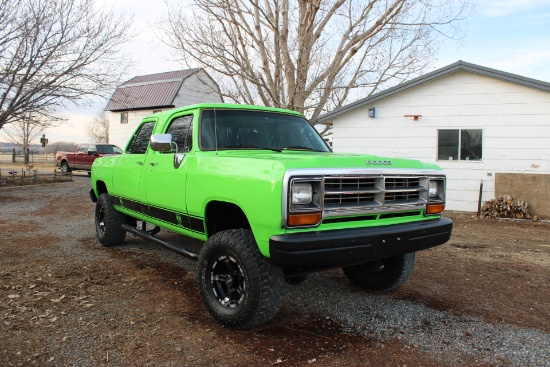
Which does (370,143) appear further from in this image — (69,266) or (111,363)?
(111,363)

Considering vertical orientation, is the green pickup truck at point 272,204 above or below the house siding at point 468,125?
below

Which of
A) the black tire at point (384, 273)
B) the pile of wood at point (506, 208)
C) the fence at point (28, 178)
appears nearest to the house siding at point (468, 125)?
the pile of wood at point (506, 208)

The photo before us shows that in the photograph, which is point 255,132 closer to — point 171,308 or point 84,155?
point 171,308

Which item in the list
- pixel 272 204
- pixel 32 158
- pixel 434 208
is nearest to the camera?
pixel 272 204

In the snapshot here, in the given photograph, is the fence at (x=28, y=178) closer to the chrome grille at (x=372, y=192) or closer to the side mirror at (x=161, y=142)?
the side mirror at (x=161, y=142)

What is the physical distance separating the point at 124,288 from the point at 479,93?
9974 millimetres

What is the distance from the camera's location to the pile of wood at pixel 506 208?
396 inches

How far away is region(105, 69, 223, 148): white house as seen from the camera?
2656 centimetres

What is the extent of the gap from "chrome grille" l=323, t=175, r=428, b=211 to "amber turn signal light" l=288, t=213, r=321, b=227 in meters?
0.11

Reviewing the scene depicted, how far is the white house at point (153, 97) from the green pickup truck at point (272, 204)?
2154 cm

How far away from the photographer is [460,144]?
36.6 feet

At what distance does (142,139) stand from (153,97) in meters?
23.5

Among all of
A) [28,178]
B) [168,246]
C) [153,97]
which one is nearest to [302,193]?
[168,246]

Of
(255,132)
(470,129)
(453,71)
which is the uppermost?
(453,71)
